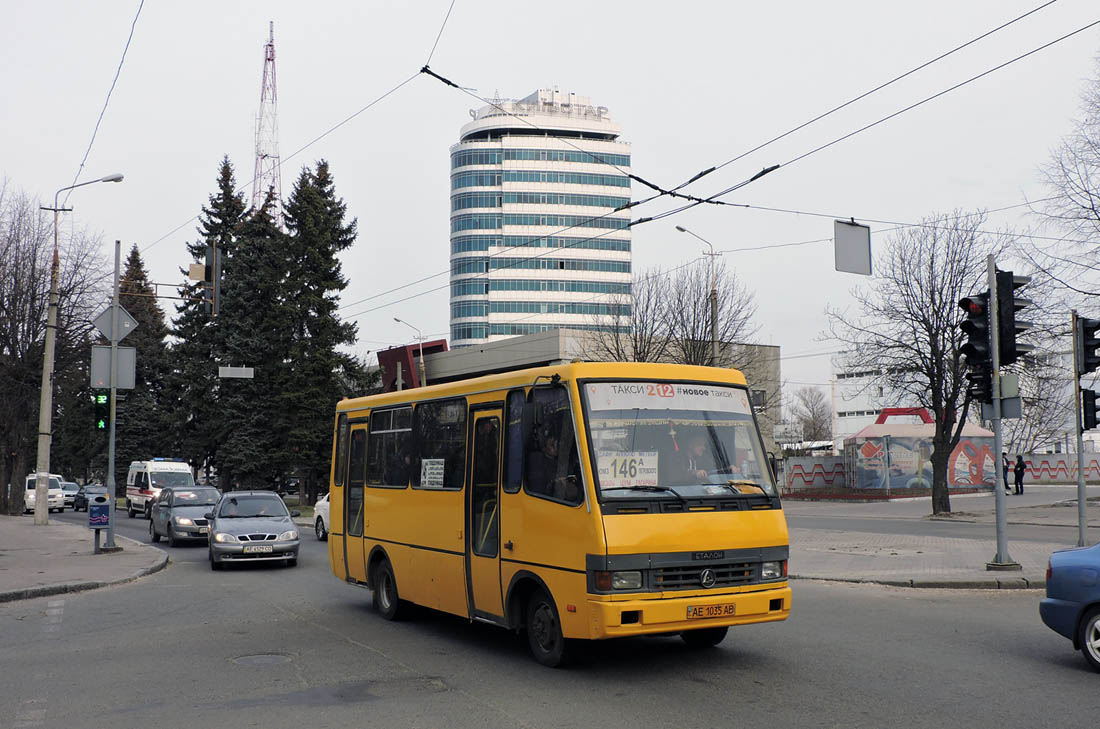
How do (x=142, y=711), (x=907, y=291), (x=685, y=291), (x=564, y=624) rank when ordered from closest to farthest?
(x=142, y=711)
(x=564, y=624)
(x=907, y=291)
(x=685, y=291)

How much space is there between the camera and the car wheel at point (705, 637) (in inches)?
380

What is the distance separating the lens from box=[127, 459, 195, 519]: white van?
3928 centimetres

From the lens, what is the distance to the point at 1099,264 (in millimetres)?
26344

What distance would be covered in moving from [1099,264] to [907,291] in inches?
300

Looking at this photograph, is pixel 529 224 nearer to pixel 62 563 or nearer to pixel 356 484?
pixel 62 563

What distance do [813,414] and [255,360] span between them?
266 feet

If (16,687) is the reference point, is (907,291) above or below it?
above

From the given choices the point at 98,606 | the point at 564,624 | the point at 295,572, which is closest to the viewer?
the point at 564,624

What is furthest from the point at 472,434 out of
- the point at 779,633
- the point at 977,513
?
the point at 977,513

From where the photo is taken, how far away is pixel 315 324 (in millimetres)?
50344

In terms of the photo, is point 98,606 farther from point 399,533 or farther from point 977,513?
point 977,513

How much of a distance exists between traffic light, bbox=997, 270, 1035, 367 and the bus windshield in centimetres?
840

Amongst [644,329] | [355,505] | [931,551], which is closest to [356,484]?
[355,505]

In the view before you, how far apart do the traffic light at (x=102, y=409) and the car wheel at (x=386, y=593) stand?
42.5 ft
